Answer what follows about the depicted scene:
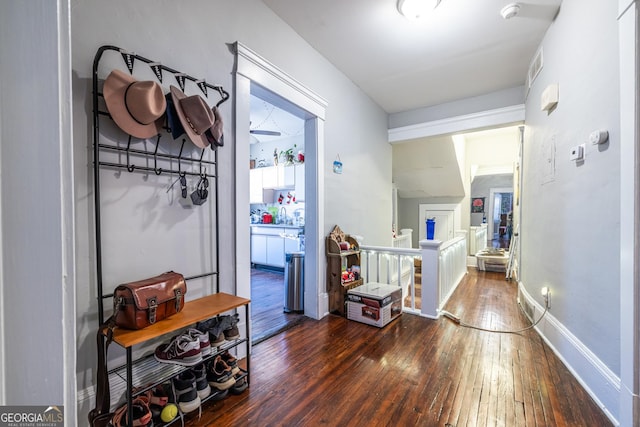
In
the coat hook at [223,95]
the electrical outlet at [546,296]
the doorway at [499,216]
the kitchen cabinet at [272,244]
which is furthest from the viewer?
the doorway at [499,216]


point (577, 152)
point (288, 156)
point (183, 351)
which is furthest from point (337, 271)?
point (288, 156)

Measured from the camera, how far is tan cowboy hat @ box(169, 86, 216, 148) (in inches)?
58.5

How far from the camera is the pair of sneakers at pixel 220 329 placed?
1.59 meters

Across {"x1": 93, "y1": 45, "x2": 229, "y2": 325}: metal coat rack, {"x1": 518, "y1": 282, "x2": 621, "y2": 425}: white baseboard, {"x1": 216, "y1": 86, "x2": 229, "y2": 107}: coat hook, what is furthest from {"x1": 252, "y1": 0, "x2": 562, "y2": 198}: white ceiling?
{"x1": 518, "y1": 282, "x2": 621, "y2": 425}: white baseboard

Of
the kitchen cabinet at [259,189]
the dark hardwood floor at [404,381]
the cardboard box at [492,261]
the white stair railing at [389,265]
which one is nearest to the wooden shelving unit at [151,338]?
the dark hardwood floor at [404,381]

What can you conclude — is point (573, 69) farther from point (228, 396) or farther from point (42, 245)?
point (228, 396)

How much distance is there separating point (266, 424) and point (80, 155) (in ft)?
5.18

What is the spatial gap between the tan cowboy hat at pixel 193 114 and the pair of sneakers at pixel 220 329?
1045 mm

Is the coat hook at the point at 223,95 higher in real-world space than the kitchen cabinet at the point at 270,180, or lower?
higher

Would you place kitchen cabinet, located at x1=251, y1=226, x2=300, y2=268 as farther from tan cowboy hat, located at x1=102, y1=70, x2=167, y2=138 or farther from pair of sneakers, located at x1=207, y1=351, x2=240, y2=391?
tan cowboy hat, located at x1=102, y1=70, x2=167, y2=138

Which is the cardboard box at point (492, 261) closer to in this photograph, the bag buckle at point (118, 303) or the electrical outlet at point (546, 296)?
the electrical outlet at point (546, 296)

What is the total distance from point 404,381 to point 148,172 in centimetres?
200

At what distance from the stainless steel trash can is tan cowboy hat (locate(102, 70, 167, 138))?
6.59ft

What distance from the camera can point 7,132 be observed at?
13.5 inches
